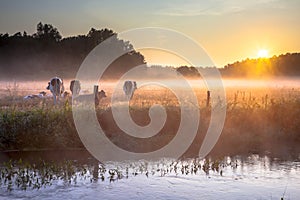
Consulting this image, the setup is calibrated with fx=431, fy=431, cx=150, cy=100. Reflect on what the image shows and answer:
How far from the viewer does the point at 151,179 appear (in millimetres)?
8938

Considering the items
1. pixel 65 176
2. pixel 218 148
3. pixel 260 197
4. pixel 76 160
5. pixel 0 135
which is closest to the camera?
pixel 260 197

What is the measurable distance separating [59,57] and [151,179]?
31.1m

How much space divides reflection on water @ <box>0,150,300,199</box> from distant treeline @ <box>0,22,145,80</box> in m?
26.2

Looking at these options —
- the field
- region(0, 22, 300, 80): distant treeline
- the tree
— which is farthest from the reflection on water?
the tree

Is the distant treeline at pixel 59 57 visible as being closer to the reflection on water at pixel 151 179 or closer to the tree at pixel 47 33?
the tree at pixel 47 33

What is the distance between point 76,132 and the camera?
12422 mm

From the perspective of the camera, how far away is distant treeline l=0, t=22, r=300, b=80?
36.5m

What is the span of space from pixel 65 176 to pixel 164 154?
3.71 meters

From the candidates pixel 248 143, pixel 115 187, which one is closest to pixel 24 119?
pixel 115 187

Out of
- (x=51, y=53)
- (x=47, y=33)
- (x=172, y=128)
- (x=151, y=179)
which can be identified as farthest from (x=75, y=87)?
(x=47, y=33)

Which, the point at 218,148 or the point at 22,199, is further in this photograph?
the point at 218,148

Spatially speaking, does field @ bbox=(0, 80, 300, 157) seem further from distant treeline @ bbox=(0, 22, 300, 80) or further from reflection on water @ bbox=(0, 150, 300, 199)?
distant treeline @ bbox=(0, 22, 300, 80)

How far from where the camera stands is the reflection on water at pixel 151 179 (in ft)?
25.8

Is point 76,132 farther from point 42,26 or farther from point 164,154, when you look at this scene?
point 42,26
